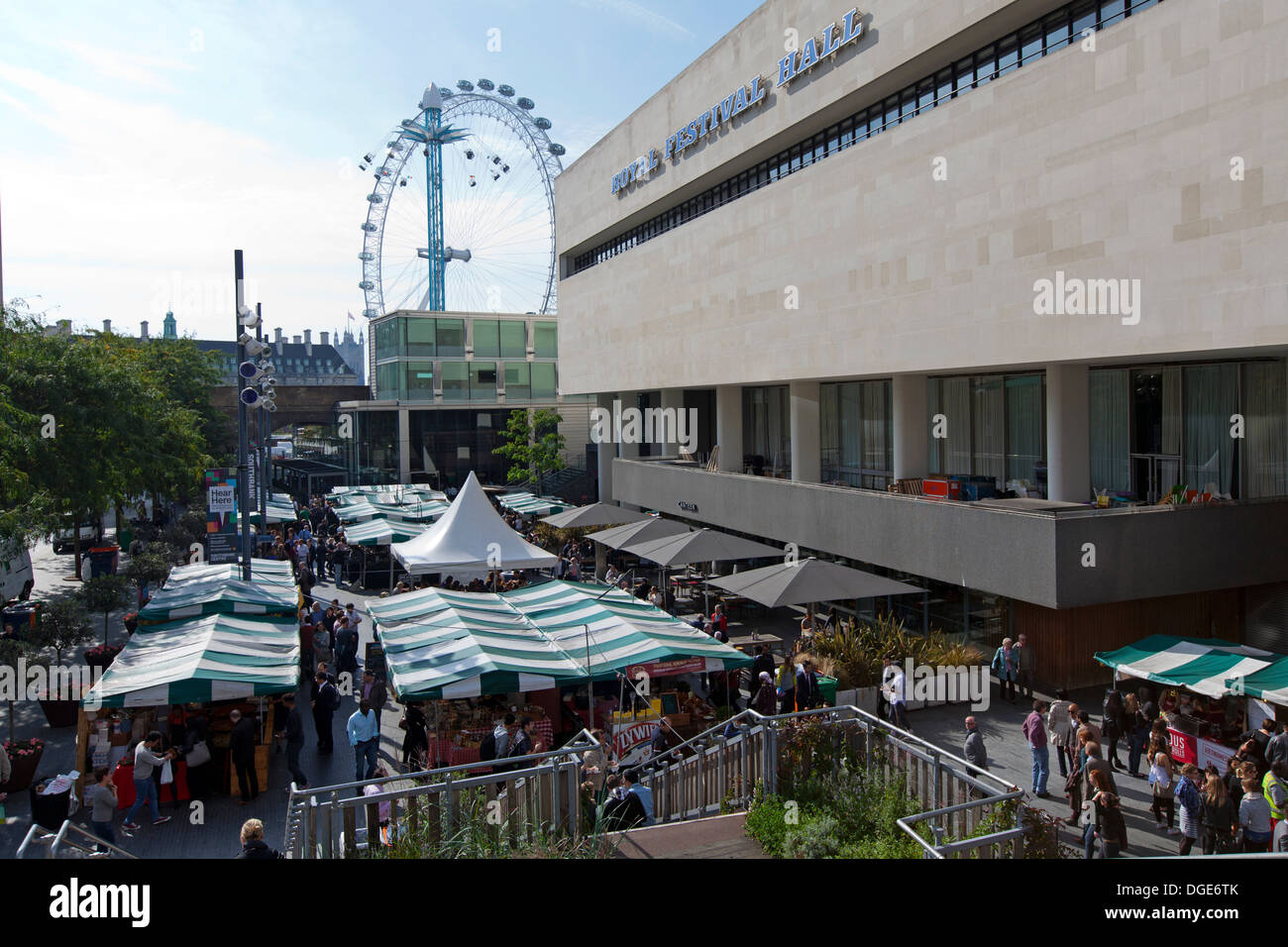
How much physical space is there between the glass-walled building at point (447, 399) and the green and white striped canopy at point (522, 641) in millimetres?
45333

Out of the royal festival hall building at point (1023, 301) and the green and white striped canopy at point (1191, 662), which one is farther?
the royal festival hall building at point (1023, 301)

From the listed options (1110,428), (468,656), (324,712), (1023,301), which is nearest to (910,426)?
(1110,428)

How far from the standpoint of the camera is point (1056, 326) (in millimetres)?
18562

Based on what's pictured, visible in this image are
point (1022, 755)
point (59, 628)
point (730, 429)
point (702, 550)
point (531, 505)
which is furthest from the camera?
point (531, 505)

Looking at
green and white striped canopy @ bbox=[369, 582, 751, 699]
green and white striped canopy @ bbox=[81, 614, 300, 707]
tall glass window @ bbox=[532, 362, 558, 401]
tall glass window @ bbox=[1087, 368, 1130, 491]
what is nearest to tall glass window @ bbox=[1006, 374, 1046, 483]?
tall glass window @ bbox=[1087, 368, 1130, 491]

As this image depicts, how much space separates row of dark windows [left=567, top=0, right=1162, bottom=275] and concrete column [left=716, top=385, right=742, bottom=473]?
6770 millimetres

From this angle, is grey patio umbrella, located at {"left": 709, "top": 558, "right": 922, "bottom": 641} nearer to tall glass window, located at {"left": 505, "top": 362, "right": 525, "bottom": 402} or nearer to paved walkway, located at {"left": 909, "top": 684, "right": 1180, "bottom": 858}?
paved walkway, located at {"left": 909, "top": 684, "right": 1180, "bottom": 858}

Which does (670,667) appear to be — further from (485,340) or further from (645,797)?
(485,340)

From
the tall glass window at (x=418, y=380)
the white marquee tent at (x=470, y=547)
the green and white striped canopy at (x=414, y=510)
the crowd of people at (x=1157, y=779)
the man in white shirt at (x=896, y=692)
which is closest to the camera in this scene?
the crowd of people at (x=1157, y=779)

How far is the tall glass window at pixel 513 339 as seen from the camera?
67500mm

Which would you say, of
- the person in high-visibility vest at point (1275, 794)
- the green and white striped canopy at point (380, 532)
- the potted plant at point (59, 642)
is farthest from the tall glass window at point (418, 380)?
the person in high-visibility vest at point (1275, 794)

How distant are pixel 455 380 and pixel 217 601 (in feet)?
159

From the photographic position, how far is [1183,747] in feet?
44.0

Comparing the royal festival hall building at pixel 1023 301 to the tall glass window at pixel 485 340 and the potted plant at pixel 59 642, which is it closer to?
the potted plant at pixel 59 642
